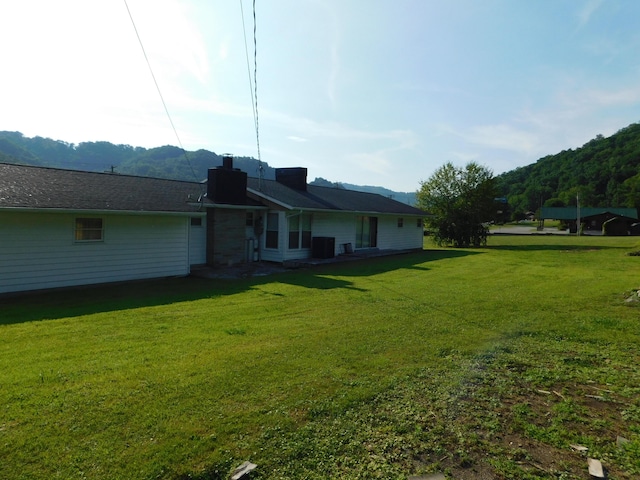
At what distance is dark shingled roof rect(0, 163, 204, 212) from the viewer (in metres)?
10.4

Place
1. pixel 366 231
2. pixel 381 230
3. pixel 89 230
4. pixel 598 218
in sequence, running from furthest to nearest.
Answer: pixel 598 218 < pixel 381 230 < pixel 366 231 < pixel 89 230

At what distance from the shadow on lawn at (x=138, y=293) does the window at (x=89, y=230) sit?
133cm

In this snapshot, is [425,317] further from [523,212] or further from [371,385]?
[523,212]

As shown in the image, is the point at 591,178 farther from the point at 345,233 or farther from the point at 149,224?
the point at 149,224

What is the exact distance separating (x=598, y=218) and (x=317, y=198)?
5792 cm

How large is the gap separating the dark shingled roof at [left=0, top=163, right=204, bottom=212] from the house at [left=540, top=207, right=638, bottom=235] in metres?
54.9

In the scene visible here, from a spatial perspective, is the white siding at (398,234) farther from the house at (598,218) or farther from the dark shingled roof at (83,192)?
the house at (598,218)

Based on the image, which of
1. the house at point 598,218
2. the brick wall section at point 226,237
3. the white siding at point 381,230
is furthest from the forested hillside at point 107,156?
the house at point 598,218

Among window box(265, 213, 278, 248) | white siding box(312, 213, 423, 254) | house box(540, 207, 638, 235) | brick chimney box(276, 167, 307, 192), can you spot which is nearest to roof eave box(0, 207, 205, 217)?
window box(265, 213, 278, 248)

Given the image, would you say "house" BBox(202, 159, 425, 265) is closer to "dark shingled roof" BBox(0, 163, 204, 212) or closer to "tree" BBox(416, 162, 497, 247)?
"dark shingled roof" BBox(0, 163, 204, 212)

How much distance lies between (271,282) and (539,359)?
8.30 meters

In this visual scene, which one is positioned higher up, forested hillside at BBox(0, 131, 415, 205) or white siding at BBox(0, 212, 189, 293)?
forested hillside at BBox(0, 131, 415, 205)

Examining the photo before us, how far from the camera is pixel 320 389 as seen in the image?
440 cm

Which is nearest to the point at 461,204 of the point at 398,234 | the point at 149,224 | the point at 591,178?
the point at 398,234
